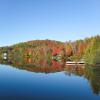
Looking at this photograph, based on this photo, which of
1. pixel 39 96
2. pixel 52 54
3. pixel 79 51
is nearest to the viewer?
pixel 39 96

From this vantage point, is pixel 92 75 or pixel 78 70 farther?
pixel 78 70

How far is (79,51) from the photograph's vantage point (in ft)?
→ 468

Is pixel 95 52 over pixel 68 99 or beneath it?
over

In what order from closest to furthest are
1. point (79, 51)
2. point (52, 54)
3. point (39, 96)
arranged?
point (39, 96) → point (79, 51) → point (52, 54)

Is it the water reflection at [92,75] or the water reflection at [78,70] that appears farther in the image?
the water reflection at [78,70]

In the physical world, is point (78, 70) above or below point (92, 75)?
above

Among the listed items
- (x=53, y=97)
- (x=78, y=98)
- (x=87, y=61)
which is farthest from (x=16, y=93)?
(x=87, y=61)

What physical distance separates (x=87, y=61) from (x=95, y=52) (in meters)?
10.6

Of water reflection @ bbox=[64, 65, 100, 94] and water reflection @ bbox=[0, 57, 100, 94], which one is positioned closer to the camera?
water reflection @ bbox=[64, 65, 100, 94]

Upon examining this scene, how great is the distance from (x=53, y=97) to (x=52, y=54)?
151532 mm

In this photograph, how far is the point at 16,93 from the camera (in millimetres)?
41250

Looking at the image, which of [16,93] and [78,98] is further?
[16,93]

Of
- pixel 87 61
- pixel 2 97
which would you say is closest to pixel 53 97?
pixel 2 97

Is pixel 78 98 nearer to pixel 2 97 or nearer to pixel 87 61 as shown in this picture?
pixel 2 97
